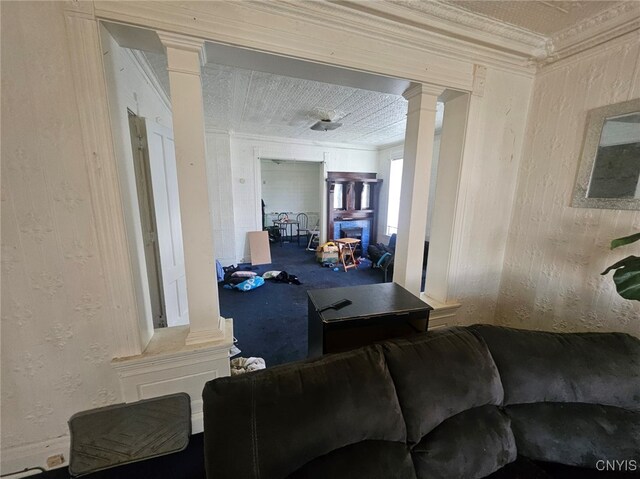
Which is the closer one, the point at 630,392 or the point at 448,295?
the point at 630,392

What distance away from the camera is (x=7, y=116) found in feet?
3.37

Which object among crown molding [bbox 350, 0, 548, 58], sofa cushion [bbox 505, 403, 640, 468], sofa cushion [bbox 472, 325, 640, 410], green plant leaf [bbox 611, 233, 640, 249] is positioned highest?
crown molding [bbox 350, 0, 548, 58]

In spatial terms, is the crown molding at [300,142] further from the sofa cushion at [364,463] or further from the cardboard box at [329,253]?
the sofa cushion at [364,463]

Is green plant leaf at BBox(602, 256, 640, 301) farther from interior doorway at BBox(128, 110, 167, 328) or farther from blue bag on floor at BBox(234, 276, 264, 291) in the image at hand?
blue bag on floor at BBox(234, 276, 264, 291)

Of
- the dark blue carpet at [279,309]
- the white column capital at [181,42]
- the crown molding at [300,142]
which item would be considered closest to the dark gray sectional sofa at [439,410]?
the dark blue carpet at [279,309]

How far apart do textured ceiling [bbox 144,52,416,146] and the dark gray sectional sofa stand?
2570mm

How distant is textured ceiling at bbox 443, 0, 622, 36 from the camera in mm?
1359

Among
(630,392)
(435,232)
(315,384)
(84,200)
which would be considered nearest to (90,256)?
(84,200)

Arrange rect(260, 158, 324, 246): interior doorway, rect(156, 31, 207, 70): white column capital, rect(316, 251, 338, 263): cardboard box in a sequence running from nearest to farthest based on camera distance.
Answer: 1. rect(156, 31, 207, 70): white column capital
2. rect(316, 251, 338, 263): cardboard box
3. rect(260, 158, 324, 246): interior doorway

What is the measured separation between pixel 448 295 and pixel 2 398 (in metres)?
2.84

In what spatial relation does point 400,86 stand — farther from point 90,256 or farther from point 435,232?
point 90,256

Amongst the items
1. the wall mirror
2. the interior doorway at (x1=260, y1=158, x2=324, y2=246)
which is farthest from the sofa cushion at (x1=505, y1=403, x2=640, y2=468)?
the interior doorway at (x1=260, y1=158, x2=324, y2=246)

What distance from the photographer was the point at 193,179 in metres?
1.30

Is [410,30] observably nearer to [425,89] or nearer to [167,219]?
[425,89]
